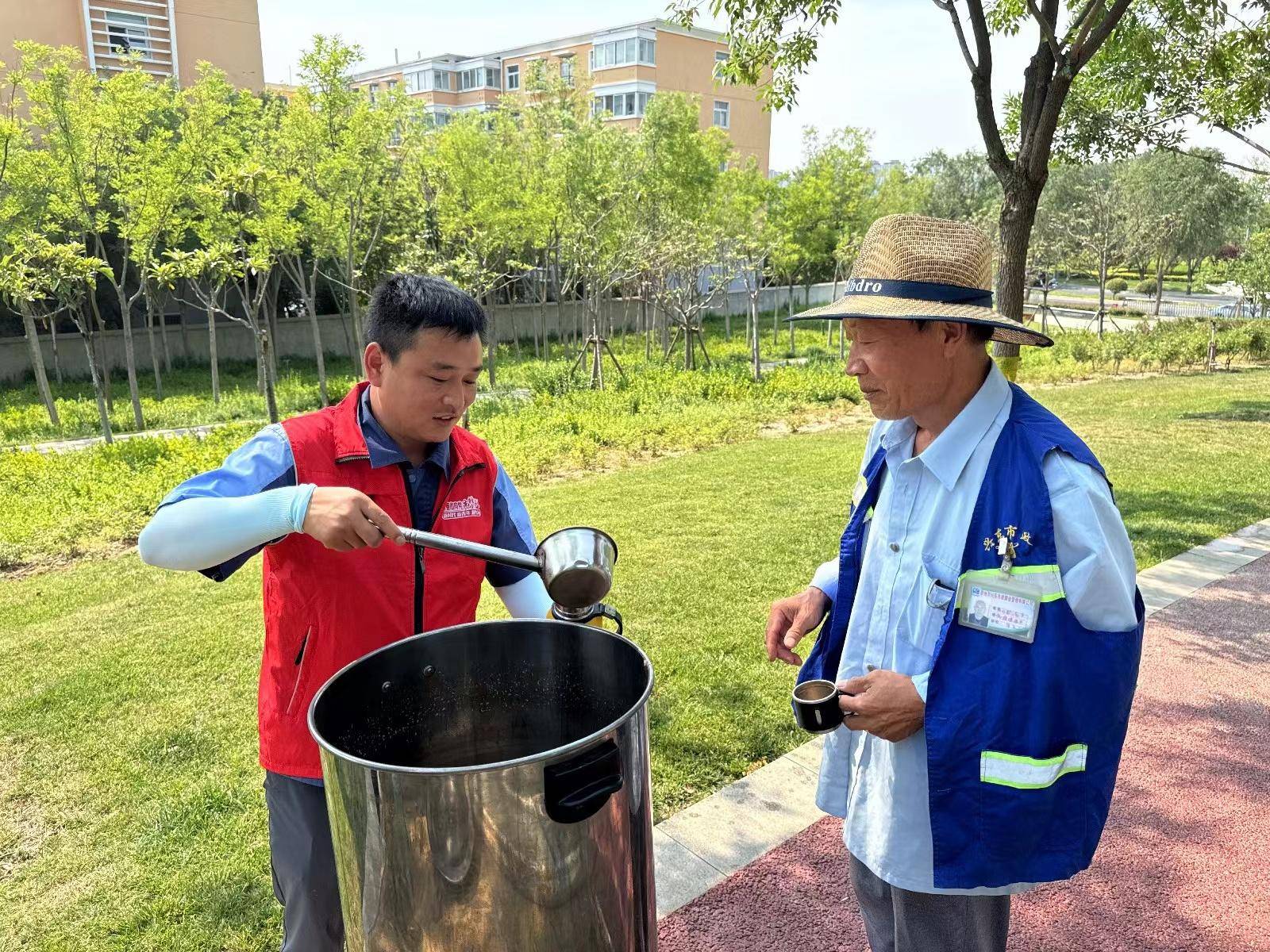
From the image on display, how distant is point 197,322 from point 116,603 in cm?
2200

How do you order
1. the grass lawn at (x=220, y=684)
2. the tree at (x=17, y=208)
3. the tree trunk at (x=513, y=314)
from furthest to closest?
the tree trunk at (x=513, y=314), the tree at (x=17, y=208), the grass lawn at (x=220, y=684)

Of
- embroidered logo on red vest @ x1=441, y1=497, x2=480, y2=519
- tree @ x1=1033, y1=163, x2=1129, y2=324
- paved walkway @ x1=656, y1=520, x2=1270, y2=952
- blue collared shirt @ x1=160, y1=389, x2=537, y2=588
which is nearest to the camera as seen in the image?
blue collared shirt @ x1=160, y1=389, x2=537, y2=588

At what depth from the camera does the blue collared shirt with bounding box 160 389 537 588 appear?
164 cm

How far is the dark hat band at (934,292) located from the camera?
1.63m

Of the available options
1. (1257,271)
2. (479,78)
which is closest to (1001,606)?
(1257,271)

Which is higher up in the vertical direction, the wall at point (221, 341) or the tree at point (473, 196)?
the tree at point (473, 196)

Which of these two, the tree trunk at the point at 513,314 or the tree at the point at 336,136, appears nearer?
the tree at the point at 336,136

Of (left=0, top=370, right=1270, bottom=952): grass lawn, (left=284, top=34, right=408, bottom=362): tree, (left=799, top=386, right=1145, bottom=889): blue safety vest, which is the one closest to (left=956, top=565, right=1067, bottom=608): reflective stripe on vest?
(left=799, top=386, right=1145, bottom=889): blue safety vest

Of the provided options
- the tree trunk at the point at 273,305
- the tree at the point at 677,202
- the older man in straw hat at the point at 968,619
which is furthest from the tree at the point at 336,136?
the older man in straw hat at the point at 968,619

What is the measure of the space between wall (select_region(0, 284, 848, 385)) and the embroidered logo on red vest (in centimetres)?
2226

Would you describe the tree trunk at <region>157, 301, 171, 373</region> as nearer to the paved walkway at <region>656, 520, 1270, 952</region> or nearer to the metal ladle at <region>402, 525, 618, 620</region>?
the paved walkway at <region>656, 520, 1270, 952</region>

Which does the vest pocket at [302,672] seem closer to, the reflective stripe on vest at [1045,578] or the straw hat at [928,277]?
the straw hat at [928,277]

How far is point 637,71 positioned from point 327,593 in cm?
4234

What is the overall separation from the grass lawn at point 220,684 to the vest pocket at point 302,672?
121 cm
